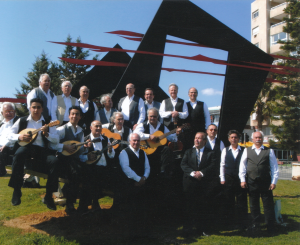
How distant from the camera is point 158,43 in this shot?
645cm

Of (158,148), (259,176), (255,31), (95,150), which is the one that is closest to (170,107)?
(158,148)

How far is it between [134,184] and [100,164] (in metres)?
0.67

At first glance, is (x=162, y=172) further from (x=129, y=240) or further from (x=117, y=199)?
(x=129, y=240)

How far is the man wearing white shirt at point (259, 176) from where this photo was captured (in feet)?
16.1

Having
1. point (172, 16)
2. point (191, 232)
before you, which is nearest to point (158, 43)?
point (172, 16)

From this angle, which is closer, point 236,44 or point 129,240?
point 129,240

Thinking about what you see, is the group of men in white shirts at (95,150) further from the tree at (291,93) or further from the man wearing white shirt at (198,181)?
the tree at (291,93)

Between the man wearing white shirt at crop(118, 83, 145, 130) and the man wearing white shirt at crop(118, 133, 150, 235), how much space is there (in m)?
1.30

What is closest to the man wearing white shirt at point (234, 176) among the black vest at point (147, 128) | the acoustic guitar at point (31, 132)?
the black vest at point (147, 128)

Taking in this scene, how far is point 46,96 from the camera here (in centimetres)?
518

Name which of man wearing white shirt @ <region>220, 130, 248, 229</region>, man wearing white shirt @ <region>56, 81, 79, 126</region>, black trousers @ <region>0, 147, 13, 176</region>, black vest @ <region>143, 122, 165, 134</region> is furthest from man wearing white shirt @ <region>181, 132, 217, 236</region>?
black trousers @ <region>0, 147, 13, 176</region>

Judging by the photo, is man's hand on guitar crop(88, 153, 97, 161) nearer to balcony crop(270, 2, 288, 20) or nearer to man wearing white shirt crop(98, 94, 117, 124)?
man wearing white shirt crop(98, 94, 117, 124)

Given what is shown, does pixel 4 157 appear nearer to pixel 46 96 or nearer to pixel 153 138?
pixel 46 96

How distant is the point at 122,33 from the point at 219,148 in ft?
11.7
